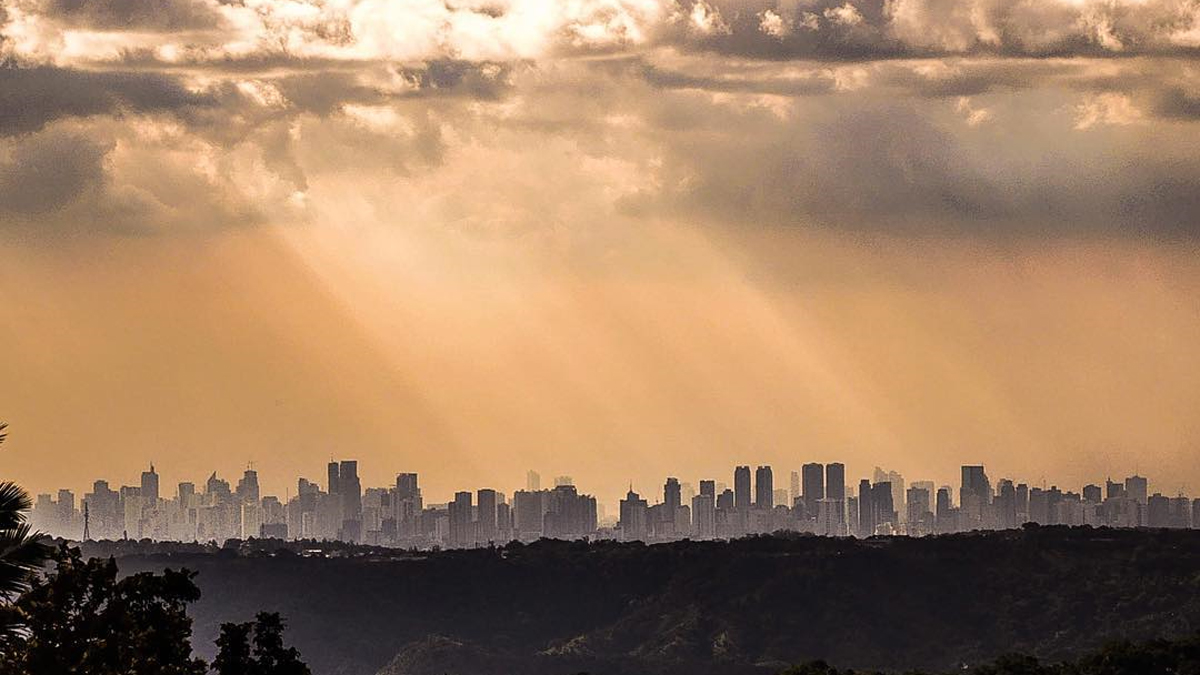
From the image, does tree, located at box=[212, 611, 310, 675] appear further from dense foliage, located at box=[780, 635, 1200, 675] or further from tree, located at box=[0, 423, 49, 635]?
dense foliage, located at box=[780, 635, 1200, 675]

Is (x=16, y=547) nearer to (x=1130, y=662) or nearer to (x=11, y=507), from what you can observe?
(x=11, y=507)

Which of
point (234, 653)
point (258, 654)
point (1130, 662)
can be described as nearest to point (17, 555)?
point (234, 653)

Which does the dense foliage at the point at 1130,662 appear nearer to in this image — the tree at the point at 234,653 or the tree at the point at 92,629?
the tree at the point at 234,653

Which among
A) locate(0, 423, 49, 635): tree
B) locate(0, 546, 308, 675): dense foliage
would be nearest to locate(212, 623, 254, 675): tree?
locate(0, 546, 308, 675): dense foliage

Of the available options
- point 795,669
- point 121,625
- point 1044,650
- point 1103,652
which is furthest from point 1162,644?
point 121,625

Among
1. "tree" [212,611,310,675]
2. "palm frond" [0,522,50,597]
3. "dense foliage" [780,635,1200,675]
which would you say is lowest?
"dense foliage" [780,635,1200,675]

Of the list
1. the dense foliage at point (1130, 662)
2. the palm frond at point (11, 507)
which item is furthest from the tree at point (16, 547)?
the dense foliage at point (1130, 662)

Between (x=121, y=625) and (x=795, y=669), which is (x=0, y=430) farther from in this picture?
(x=795, y=669)
